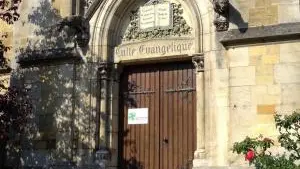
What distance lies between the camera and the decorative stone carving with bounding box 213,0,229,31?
9.35m

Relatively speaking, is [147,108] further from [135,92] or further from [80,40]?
[80,40]

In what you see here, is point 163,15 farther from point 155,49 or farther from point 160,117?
point 160,117

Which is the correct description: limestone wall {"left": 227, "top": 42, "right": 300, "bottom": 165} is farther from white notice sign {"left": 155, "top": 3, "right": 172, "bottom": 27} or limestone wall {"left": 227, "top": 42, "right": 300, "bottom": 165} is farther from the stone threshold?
white notice sign {"left": 155, "top": 3, "right": 172, "bottom": 27}

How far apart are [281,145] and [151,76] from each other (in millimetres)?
3410

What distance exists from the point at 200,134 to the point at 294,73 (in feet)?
6.23

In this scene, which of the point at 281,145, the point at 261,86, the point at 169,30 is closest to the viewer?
the point at 281,145

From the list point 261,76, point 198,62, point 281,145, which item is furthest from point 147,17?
point 281,145

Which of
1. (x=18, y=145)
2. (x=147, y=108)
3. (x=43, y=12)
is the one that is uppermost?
(x=43, y=12)

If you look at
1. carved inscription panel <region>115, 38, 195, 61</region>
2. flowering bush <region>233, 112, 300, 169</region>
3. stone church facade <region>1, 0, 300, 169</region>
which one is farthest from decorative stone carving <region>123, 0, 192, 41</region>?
flowering bush <region>233, 112, 300, 169</region>

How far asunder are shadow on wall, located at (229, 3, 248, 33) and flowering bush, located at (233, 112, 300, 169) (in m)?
1.74

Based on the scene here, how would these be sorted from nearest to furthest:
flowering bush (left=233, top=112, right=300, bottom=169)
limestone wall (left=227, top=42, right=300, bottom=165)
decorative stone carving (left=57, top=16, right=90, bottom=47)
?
1. flowering bush (left=233, top=112, right=300, bottom=169)
2. limestone wall (left=227, top=42, right=300, bottom=165)
3. decorative stone carving (left=57, top=16, right=90, bottom=47)

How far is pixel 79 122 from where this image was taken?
10.6 m

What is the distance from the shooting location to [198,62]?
9852mm

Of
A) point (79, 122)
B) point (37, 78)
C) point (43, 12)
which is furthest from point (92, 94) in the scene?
point (43, 12)
